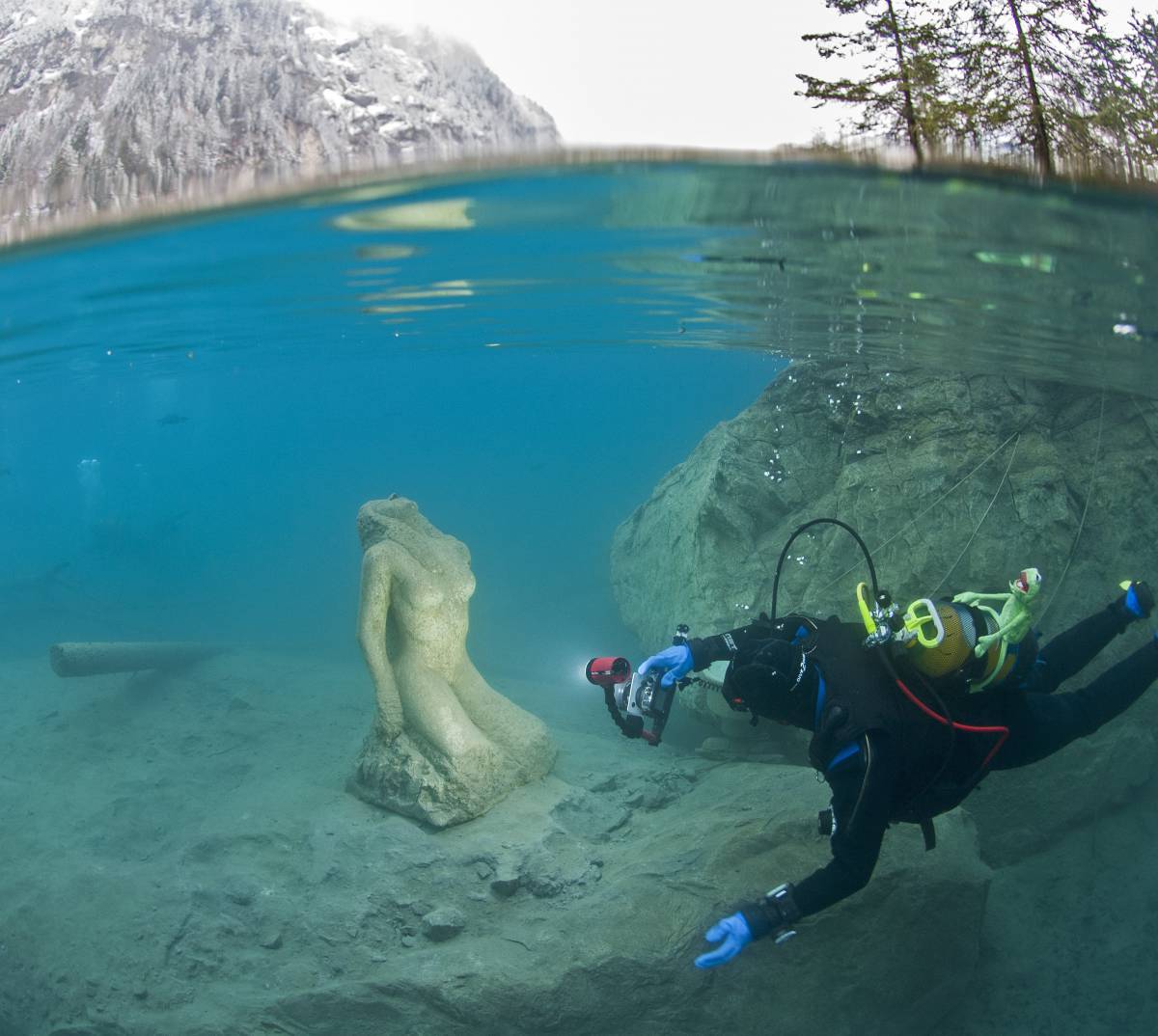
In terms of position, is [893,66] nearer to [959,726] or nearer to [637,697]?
[959,726]

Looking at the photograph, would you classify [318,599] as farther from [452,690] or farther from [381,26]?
[381,26]

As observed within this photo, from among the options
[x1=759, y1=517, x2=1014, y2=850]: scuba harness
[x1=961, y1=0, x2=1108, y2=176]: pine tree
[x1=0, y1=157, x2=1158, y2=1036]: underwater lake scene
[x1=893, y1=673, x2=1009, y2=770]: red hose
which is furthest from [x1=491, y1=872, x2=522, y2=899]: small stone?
[x1=961, y1=0, x2=1108, y2=176]: pine tree

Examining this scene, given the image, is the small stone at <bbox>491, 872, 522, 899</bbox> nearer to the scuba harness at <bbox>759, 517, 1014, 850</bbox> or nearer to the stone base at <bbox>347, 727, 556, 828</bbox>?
the stone base at <bbox>347, 727, 556, 828</bbox>

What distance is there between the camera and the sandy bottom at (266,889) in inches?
211

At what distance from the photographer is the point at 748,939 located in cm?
414

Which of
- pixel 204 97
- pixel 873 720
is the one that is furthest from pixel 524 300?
pixel 873 720

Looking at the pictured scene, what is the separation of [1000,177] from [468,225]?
20.2 feet

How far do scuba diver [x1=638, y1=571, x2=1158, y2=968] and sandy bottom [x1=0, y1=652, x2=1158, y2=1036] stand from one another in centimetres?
229

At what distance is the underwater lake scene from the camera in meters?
5.24

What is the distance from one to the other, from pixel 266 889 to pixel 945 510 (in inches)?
300

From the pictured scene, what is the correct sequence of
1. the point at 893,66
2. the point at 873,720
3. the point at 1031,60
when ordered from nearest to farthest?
the point at 873,720 → the point at 1031,60 → the point at 893,66

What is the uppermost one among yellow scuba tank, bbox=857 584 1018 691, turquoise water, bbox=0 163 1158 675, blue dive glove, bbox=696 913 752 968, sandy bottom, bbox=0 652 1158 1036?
turquoise water, bbox=0 163 1158 675

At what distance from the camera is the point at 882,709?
422 cm

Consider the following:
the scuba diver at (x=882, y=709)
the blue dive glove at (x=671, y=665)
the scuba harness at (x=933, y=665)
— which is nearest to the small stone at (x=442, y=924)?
the scuba diver at (x=882, y=709)
